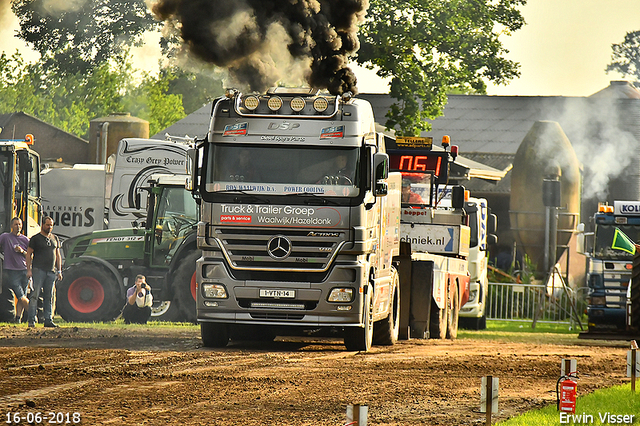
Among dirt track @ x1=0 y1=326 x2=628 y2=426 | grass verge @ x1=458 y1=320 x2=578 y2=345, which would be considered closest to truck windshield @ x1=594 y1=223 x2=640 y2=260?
grass verge @ x1=458 y1=320 x2=578 y2=345

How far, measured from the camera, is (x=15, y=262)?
20.3 metres

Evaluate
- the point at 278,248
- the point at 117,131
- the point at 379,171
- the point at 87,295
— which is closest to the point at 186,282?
the point at 87,295

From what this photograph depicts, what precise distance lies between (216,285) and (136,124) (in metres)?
32.8

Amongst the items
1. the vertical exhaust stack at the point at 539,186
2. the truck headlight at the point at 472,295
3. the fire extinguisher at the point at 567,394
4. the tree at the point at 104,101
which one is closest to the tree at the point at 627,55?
the tree at the point at 104,101

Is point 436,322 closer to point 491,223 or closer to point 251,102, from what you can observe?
point 251,102

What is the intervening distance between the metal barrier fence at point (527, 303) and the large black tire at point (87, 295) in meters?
11.8

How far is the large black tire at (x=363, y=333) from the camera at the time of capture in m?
15.2

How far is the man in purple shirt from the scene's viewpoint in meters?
20.3

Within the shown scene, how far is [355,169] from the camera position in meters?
14.7

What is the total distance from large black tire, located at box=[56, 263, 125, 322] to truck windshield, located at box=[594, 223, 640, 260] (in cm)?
1065

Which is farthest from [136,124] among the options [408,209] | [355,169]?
[355,169]

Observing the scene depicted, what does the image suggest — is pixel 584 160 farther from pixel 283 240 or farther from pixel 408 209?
pixel 283 240

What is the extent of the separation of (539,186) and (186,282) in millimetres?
21214

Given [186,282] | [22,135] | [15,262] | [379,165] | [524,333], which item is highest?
[22,135]
